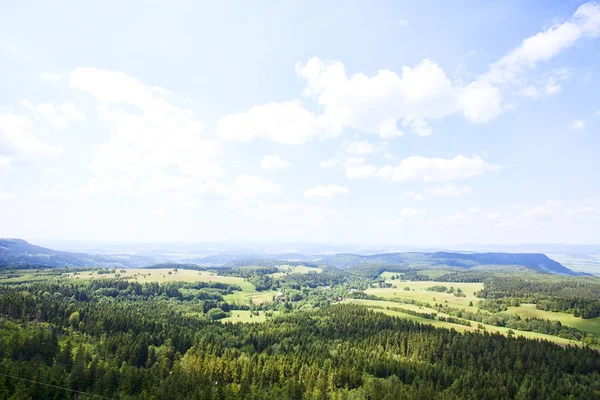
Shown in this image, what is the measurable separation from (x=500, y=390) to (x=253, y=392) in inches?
2694

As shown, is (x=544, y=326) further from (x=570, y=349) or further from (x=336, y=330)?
(x=336, y=330)

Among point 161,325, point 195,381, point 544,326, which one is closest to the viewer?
point 195,381

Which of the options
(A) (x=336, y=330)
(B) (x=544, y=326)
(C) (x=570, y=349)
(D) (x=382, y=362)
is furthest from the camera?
(B) (x=544, y=326)

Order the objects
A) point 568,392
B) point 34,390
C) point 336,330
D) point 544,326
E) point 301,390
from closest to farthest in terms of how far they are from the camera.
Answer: point 34,390
point 301,390
point 568,392
point 336,330
point 544,326

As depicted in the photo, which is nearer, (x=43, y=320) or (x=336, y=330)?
(x=43, y=320)

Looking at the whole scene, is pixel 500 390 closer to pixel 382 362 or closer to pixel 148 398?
pixel 382 362

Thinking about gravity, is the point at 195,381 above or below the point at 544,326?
above

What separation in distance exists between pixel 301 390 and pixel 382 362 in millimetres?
40249

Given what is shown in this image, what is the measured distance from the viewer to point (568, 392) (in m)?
94.7

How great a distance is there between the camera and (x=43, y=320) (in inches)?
5256

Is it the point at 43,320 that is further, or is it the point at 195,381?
the point at 43,320

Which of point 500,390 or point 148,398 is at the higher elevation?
point 148,398

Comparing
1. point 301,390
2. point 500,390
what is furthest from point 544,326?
point 301,390

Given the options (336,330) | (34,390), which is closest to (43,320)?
(34,390)
